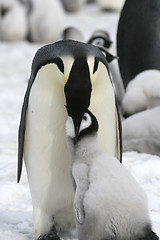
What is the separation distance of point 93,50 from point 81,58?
0.15 metres

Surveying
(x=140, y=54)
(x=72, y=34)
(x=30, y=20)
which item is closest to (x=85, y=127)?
(x=140, y=54)

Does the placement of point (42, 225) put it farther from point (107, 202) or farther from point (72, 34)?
point (72, 34)

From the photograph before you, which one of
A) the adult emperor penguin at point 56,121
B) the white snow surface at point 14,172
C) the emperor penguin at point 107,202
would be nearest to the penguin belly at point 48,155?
the adult emperor penguin at point 56,121

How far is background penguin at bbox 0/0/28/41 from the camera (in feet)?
30.1

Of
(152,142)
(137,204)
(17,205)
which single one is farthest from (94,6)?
(137,204)

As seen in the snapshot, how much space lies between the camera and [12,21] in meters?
9.22

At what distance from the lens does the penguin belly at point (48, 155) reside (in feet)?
8.38

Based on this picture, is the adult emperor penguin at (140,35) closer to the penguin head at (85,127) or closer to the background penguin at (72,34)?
the background penguin at (72,34)

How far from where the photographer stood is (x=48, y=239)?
104 inches

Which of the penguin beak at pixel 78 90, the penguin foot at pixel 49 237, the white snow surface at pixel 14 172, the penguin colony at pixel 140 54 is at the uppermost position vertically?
the penguin beak at pixel 78 90

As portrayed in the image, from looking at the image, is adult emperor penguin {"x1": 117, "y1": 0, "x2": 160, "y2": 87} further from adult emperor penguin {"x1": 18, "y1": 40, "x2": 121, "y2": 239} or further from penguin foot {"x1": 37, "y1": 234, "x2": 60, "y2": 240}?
penguin foot {"x1": 37, "y1": 234, "x2": 60, "y2": 240}

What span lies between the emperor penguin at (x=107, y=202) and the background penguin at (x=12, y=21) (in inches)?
281

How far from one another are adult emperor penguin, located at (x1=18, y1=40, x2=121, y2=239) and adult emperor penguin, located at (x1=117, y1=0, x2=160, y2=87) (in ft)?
8.29

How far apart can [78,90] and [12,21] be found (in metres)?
7.09
